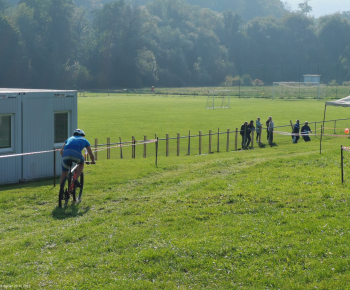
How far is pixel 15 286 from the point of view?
25.2 ft

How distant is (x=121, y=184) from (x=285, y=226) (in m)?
6.70

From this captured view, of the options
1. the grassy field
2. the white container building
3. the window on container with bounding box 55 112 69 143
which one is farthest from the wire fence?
the grassy field

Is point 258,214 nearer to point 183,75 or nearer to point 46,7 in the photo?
point 46,7

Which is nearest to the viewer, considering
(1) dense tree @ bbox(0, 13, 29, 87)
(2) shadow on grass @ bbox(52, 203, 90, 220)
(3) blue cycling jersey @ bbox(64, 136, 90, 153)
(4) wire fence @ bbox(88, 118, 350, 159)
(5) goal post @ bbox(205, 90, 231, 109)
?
(2) shadow on grass @ bbox(52, 203, 90, 220)

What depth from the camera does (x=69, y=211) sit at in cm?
1223

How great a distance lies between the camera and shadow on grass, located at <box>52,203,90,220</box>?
11.8 m

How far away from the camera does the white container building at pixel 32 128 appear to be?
16141 millimetres

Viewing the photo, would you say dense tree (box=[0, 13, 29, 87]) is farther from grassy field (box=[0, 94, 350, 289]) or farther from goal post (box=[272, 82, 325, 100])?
grassy field (box=[0, 94, 350, 289])

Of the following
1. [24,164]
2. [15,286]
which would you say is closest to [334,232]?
[15,286]

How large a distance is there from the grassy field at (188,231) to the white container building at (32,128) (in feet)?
2.96

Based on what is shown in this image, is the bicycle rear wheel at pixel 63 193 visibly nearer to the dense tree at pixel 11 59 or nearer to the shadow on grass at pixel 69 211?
the shadow on grass at pixel 69 211

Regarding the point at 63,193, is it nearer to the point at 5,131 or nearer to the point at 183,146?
the point at 5,131

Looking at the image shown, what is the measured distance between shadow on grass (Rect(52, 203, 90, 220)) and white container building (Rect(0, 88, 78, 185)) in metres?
3.51

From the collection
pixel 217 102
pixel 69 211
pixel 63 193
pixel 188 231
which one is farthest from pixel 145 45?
pixel 188 231
